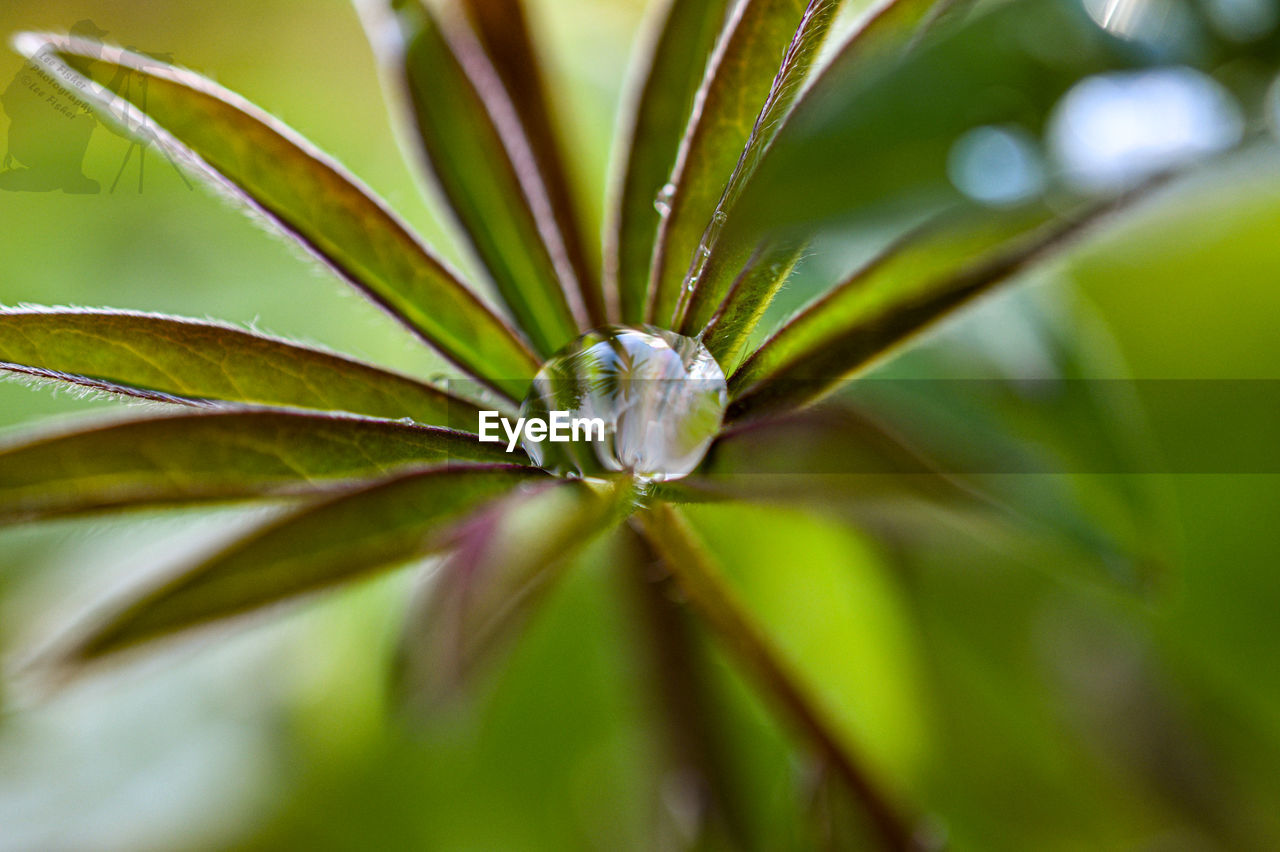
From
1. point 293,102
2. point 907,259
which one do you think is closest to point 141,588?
point 907,259

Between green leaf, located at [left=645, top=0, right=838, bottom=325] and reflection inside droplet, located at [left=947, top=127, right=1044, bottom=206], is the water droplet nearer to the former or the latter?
green leaf, located at [left=645, top=0, right=838, bottom=325]

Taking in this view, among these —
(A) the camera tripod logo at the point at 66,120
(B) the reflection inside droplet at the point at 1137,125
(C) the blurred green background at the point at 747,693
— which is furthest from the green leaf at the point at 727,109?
(C) the blurred green background at the point at 747,693

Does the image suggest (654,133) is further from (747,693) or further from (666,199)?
(747,693)

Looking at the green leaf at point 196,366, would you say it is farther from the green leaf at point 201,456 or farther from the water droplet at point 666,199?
the water droplet at point 666,199

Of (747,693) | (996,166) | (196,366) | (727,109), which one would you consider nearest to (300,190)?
(196,366)

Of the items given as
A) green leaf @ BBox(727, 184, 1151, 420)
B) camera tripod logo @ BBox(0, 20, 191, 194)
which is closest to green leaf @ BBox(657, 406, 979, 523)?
green leaf @ BBox(727, 184, 1151, 420)
